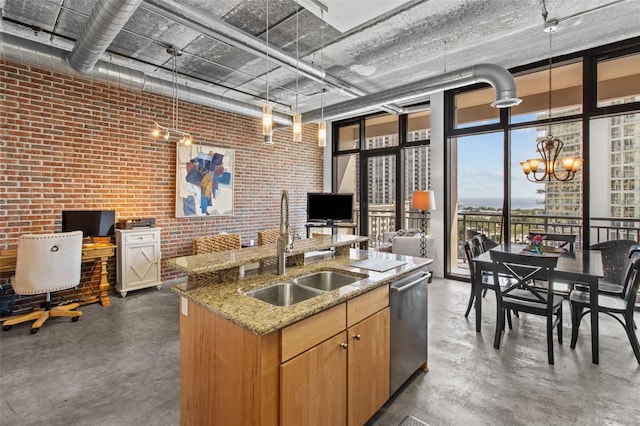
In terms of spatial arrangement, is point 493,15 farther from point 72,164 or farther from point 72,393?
point 72,164

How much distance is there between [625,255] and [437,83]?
2.89 meters

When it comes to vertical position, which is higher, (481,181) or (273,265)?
(481,181)

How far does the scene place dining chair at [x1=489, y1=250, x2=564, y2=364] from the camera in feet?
8.48

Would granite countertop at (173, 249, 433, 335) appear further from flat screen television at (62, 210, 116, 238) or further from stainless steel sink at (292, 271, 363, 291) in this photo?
flat screen television at (62, 210, 116, 238)

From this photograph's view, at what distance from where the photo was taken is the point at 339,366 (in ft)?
5.30

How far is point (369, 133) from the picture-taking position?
22.1 feet

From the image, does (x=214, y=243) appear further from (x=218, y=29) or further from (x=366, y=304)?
(x=366, y=304)

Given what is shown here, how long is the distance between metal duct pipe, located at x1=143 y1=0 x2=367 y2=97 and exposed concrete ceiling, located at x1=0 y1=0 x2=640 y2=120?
23 millimetres

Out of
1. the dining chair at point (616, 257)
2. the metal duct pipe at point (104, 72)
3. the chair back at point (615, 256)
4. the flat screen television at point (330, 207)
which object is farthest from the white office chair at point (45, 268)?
the chair back at point (615, 256)

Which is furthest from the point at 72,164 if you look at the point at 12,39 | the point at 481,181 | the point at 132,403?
Answer: the point at 481,181

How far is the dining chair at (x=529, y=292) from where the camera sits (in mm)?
2584

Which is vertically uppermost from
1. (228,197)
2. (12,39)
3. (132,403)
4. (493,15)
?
(493,15)

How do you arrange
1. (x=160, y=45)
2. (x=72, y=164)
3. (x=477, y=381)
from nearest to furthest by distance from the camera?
1. (x=477, y=381)
2. (x=160, y=45)
3. (x=72, y=164)

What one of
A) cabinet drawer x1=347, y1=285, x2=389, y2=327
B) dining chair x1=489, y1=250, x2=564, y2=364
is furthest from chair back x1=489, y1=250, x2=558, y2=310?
A: cabinet drawer x1=347, y1=285, x2=389, y2=327
